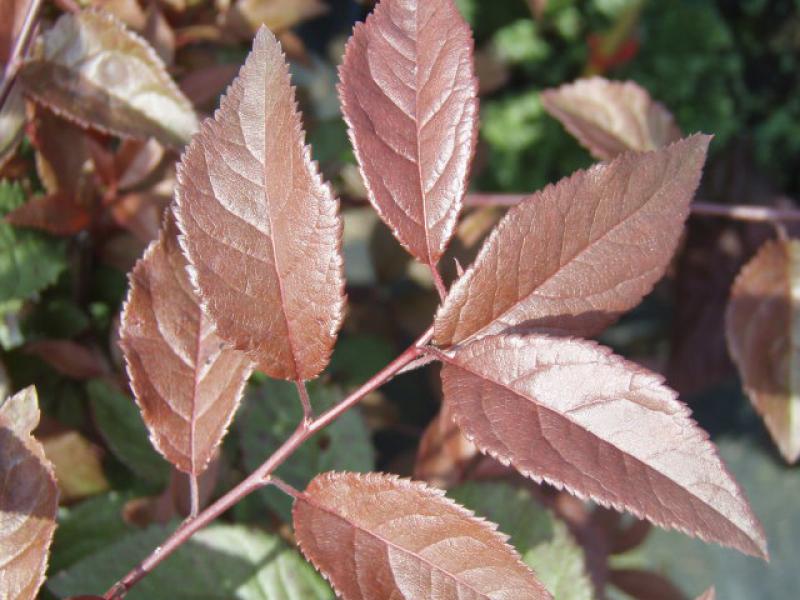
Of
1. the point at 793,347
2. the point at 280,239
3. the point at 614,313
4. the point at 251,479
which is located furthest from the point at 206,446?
the point at 793,347

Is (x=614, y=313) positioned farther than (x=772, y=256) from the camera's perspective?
No

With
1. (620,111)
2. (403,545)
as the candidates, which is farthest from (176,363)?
(620,111)

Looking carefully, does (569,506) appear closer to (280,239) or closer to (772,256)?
(772,256)

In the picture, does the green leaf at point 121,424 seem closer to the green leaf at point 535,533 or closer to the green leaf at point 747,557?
the green leaf at point 535,533

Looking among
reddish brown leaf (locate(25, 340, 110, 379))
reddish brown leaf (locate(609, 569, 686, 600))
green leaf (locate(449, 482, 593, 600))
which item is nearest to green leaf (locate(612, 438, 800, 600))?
reddish brown leaf (locate(609, 569, 686, 600))

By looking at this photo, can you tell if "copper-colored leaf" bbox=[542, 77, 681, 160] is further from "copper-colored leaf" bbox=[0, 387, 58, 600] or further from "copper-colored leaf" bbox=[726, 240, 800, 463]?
"copper-colored leaf" bbox=[0, 387, 58, 600]

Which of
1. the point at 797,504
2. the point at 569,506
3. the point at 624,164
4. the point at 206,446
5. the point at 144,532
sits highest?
the point at 624,164
